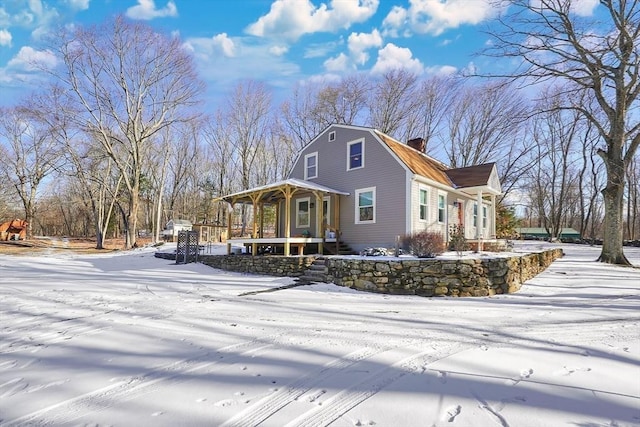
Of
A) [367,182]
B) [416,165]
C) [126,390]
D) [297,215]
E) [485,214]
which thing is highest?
[416,165]

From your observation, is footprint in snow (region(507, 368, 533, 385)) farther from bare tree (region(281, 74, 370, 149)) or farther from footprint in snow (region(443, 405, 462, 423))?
bare tree (region(281, 74, 370, 149))

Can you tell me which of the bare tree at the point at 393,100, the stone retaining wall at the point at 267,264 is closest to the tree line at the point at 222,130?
the bare tree at the point at 393,100

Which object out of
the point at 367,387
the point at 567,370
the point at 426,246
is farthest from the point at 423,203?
the point at 367,387

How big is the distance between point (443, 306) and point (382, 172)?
7218 mm

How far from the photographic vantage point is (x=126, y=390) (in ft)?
9.08

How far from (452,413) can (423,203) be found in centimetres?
1096

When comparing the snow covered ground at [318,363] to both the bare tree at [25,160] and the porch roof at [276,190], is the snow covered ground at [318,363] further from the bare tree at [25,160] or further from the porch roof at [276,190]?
the bare tree at [25,160]

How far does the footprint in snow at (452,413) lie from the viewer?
7.56ft

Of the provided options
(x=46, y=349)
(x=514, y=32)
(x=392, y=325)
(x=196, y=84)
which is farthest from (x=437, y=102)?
(x=46, y=349)

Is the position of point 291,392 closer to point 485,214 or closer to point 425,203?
point 425,203

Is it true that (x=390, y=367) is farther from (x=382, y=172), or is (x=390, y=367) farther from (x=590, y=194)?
(x=590, y=194)

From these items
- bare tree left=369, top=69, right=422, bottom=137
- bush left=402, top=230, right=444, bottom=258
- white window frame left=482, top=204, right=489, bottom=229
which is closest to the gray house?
white window frame left=482, top=204, right=489, bottom=229

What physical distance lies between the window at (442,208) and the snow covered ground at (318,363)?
7.52 m

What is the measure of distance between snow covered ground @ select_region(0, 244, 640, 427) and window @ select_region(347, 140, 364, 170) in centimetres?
795
